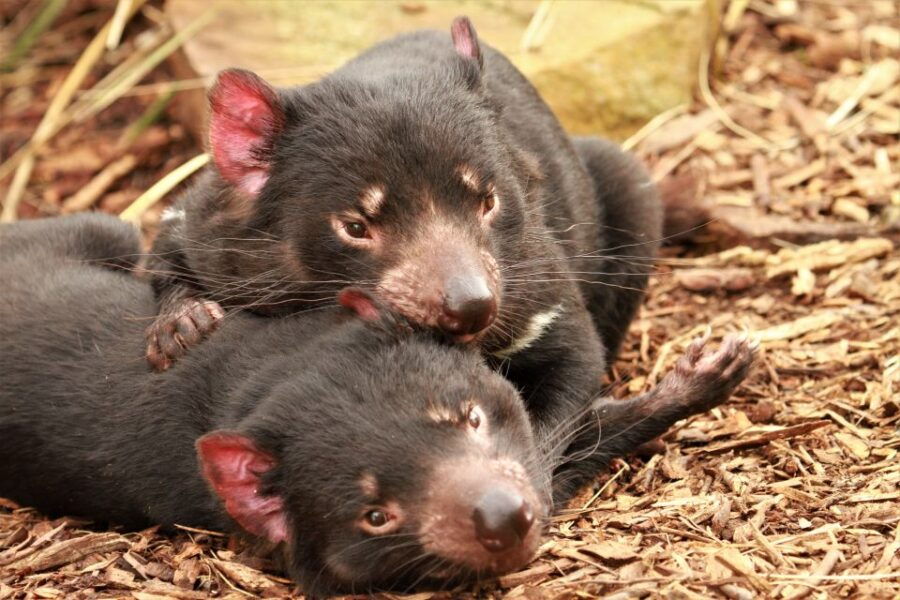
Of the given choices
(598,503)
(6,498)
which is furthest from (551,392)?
(6,498)

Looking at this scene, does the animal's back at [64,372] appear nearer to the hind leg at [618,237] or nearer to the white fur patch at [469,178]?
the white fur patch at [469,178]

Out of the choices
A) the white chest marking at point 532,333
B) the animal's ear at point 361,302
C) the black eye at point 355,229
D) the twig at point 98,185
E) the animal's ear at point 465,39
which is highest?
the animal's ear at point 465,39

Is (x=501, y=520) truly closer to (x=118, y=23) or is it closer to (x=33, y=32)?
(x=118, y=23)

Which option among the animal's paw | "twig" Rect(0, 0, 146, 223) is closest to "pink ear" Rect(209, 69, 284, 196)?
the animal's paw

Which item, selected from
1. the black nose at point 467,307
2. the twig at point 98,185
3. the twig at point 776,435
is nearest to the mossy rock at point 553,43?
the twig at point 98,185

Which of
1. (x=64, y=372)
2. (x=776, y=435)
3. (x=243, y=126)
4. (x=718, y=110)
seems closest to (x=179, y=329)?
(x=64, y=372)
